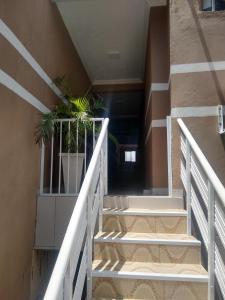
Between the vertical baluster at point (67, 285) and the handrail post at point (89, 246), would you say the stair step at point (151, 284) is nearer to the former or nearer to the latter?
the handrail post at point (89, 246)

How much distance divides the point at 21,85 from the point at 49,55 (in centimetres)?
118

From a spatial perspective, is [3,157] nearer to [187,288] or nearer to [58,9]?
[187,288]

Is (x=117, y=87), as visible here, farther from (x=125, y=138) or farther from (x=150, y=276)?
(x=125, y=138)

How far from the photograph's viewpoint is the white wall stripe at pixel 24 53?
275 cm

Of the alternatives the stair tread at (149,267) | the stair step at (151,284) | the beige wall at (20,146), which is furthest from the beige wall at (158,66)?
the stair step at (151,284)

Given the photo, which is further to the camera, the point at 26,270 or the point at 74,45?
the point at 74,45

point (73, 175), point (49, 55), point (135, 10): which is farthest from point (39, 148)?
point (135, 10)

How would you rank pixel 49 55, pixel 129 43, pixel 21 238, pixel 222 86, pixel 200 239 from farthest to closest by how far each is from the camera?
pixel 129 43 → pixel 49 55 → pixel 222 86 → pixel 21 238 → pixel 200 239

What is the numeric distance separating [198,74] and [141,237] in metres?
1.89

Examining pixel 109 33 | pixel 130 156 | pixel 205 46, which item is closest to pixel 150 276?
pixel 205 46

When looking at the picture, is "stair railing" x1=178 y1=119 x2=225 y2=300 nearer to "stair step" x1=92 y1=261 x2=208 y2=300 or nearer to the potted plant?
"stair step" x1=92 y1=261 x2=208 y2=300

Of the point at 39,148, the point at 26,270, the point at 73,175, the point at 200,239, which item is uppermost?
the point at 39,148

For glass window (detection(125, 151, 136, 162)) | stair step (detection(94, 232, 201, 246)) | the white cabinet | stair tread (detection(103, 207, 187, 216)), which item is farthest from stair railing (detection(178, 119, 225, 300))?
glass window (detection(125, 151, 136, 162))

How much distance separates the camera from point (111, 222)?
282 centimetres
